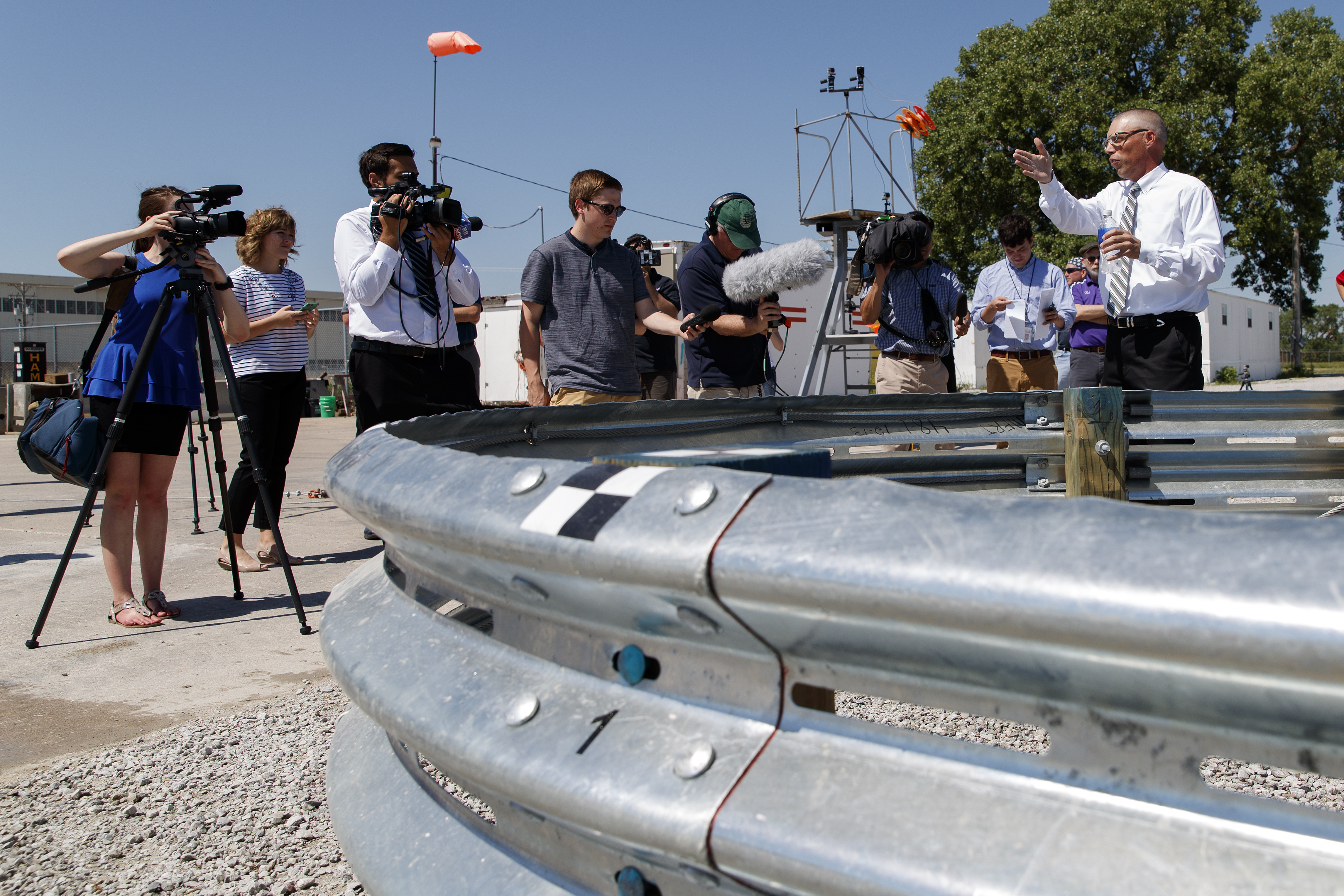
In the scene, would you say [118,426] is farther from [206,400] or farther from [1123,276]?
[1123,276]

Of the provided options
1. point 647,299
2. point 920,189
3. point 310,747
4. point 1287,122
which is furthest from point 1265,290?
point 310,747

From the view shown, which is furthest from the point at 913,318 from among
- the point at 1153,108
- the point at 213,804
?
the point at 1153,108

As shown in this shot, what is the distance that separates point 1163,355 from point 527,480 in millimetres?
3954

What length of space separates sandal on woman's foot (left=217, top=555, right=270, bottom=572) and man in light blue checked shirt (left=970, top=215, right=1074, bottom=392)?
15.1 feet

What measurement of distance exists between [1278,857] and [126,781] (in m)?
2.58

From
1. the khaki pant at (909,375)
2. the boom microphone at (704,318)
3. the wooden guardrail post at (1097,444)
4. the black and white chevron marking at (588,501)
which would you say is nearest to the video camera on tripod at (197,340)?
the boom microphone at (704,318)

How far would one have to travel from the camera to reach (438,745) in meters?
1.09

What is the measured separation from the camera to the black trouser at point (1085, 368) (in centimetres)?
644

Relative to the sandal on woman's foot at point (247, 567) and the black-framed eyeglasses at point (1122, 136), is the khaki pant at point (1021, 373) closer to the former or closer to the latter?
the black-framed eyeglasses at point (1122, 136)

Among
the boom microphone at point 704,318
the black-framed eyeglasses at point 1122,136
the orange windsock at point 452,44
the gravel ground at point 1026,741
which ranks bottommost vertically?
the gravel ground at point 1026,741

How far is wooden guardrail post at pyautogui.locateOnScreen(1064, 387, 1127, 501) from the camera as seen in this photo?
3229 millimetres

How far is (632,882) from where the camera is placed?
0.97m

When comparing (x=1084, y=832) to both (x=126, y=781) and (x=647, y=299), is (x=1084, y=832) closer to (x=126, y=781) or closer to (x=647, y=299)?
(x=126, y=781)

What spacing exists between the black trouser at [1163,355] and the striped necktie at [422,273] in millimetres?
3119
